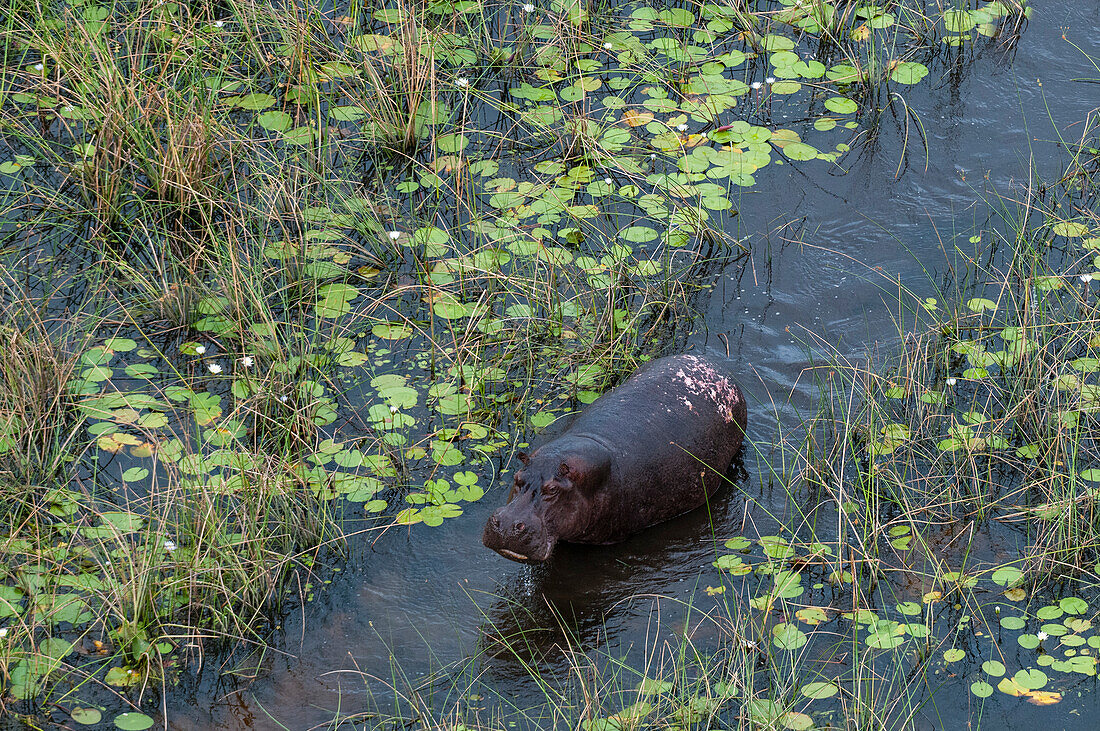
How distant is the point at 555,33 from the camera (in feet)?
27.7

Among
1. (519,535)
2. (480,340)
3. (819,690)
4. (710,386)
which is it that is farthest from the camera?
(480,340)

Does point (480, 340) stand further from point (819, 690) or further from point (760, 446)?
point (819, 690)

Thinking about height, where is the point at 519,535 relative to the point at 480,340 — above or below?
below

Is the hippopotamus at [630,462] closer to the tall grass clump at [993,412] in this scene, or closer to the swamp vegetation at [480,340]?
the swamp vegetation at [480,340]

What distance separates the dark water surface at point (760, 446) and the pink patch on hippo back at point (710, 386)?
0.24 meters

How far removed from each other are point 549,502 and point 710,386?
1171 mm

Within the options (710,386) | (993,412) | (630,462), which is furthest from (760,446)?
(993,412)

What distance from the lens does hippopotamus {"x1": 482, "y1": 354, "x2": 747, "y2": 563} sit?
5000 mm

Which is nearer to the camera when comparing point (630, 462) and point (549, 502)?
point (549, 502)

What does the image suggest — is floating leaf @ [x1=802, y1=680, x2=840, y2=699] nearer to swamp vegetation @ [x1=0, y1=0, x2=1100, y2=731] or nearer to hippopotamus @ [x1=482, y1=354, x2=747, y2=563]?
swamp vegetation @ [x1=0, y1=0, x2=1100, y2=731]

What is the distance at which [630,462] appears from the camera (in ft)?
17.5

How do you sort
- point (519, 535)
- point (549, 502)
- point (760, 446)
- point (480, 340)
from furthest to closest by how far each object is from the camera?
point (480, 340) → point (760, 446) → point (549, 502) → point (519, 535)

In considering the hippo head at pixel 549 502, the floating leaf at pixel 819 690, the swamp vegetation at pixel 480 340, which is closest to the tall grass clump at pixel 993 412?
the swamp vegetation at pixel 480 340

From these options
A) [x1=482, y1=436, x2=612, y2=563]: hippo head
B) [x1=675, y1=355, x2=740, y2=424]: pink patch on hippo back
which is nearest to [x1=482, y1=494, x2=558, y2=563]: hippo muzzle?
[x1=482, y1=436, x2=612, y2=563]: hippo head
